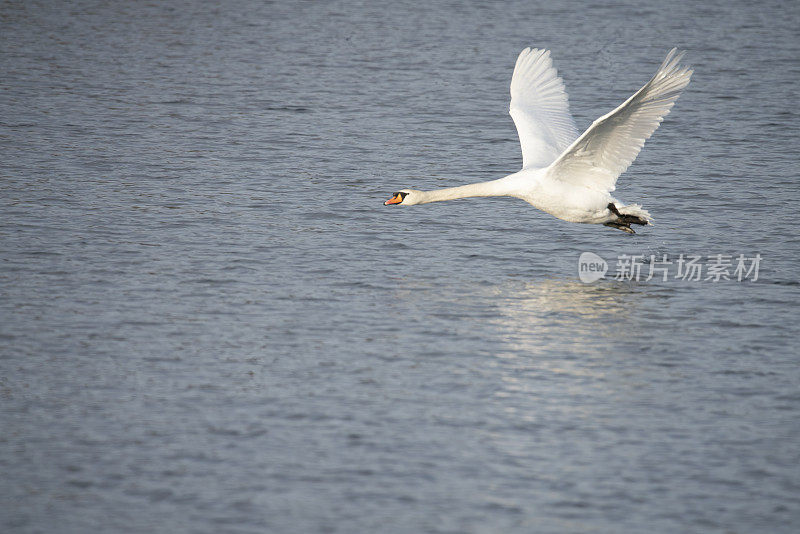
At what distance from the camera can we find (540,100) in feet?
44.1

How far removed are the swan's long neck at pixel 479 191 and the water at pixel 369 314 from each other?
2.05 feet

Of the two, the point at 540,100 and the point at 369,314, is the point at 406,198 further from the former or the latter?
the point at 369,314

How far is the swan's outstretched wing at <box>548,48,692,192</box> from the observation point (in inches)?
410

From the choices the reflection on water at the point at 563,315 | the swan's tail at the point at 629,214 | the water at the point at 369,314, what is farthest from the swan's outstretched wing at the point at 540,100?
the reflection on water at the point at 563,315

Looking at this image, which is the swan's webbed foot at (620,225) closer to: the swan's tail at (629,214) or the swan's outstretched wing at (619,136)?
the swan's tail at (629,214)

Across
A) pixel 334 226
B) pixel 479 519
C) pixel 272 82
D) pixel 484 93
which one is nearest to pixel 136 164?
pixel 334 226

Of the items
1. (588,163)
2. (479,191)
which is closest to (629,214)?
(588,163)

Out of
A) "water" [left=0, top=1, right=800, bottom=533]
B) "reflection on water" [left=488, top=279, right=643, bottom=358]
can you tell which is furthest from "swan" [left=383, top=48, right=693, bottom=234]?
"reflection on water" [left=488, top=279, right=643, bottom=358]

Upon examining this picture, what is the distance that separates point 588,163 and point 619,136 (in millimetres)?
404

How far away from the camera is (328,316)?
10.2m

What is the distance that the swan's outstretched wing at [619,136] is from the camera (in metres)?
10.4

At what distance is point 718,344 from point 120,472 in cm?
501

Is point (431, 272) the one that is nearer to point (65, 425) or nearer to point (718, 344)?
point (718, 344)

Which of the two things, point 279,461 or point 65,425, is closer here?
point 279,461
